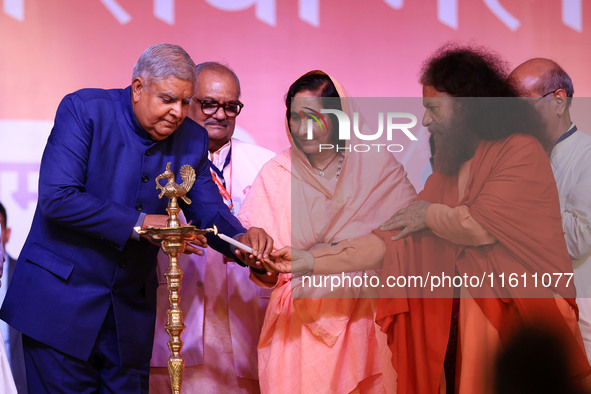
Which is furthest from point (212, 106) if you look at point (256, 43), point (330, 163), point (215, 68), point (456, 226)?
point (456, 226)

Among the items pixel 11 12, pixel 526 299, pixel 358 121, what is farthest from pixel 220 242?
pixel 11 12

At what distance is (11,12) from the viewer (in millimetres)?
4176

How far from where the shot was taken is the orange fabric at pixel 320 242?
3.05 meters

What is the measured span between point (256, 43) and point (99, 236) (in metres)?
1.86

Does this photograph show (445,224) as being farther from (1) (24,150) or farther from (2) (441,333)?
(1) (24,150)

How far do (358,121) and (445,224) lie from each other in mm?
605

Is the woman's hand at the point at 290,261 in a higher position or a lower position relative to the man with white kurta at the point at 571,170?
lower

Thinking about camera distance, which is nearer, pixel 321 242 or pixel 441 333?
pixel 441 333

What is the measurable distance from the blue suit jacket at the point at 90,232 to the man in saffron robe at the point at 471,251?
0.59 metres

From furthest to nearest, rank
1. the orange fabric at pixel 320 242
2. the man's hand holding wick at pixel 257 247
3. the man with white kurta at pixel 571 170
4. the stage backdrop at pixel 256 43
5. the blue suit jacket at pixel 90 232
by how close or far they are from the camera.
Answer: the stage backdrop at pixel 256 43, the man with white kurta at pixel 571 170, the orange fabric at pixel 320 242, the man's hand holding wick at pixel 257 247, the blue suit jacket at pixel 90 232

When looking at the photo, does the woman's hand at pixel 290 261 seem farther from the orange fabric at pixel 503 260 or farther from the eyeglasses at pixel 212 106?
the eyeglasses at pixel 212 106

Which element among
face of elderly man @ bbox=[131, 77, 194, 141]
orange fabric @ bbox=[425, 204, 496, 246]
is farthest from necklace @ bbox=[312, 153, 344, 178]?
face of elderly man @ bbox=[131, 77, 194, 141]

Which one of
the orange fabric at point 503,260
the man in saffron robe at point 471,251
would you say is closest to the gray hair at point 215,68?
the man in saffron robe at point 471,251

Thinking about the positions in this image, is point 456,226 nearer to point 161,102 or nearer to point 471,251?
point 471,251
